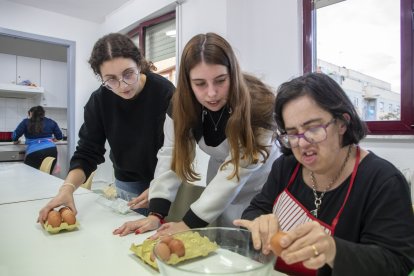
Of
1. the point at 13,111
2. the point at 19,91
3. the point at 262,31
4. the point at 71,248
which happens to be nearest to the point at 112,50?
the point at 71,248

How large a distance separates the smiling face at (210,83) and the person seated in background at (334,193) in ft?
0.76

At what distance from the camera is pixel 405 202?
2.37 ft

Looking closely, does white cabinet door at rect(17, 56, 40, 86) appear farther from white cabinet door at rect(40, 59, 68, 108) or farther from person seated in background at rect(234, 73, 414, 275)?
person seated in background at rect(234, 73, 414, 275)

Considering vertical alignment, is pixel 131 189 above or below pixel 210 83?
below

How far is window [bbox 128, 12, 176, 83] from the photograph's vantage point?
12.2ft

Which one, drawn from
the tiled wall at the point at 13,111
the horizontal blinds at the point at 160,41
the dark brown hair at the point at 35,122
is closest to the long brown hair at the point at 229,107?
the horizontal blinds at the point at 160,41

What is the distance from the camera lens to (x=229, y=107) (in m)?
1.15

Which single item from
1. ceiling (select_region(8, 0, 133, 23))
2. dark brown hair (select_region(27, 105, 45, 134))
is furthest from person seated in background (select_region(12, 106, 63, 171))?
ceiling (select_region(8, 0, 133, 23))

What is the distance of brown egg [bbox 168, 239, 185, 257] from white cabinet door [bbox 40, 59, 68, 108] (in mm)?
5461

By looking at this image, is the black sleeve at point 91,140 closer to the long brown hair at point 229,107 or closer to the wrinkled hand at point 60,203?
the wrinkled hand at point 60,203

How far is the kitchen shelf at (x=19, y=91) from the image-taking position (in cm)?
475

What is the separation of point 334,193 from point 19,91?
5.32 metres

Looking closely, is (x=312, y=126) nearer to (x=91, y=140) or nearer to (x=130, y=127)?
(x=130, y=127)

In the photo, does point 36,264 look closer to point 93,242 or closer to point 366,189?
point 93,242
